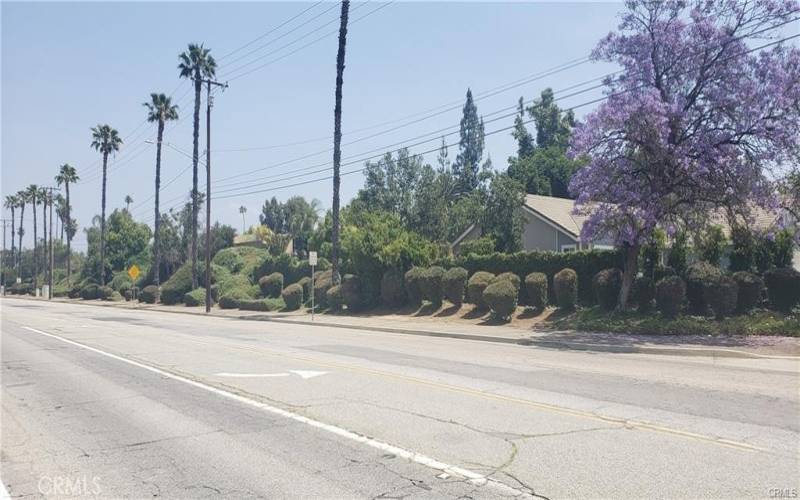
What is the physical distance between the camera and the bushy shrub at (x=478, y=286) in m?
25.1

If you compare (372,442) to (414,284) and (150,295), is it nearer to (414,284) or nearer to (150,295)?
(414,284)

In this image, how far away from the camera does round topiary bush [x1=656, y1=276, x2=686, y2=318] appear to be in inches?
798

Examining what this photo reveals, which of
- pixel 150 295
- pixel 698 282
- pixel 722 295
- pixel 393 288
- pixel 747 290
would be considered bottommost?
pixel 150 295

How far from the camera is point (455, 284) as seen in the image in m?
27.0

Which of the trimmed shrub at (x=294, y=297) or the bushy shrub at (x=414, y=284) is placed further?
the trimmed shrub at (x=294, y=297)

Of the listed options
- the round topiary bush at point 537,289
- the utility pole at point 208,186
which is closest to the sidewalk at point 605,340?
the round topiary bush at point 537,289

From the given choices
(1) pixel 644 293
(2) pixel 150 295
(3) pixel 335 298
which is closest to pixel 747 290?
(1) pixel 644 293

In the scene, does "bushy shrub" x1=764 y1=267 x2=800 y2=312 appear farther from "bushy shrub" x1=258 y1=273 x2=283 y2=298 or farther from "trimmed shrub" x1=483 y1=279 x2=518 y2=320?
"bushy shrub" x1=258 y1=273 x2=283 y2=298

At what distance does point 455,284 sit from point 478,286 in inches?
78.3

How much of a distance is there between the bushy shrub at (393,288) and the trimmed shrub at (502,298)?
6.64m

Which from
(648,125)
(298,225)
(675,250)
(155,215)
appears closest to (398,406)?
(648,125)

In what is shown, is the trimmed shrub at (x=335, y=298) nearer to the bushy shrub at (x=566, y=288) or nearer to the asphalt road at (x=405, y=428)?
the bushy shrub at (x=566, y=288)

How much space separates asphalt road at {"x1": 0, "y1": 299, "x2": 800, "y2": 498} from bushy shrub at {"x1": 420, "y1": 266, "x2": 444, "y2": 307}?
13.2 metres

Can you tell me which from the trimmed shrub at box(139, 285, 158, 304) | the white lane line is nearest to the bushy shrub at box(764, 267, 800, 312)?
the white lane line
